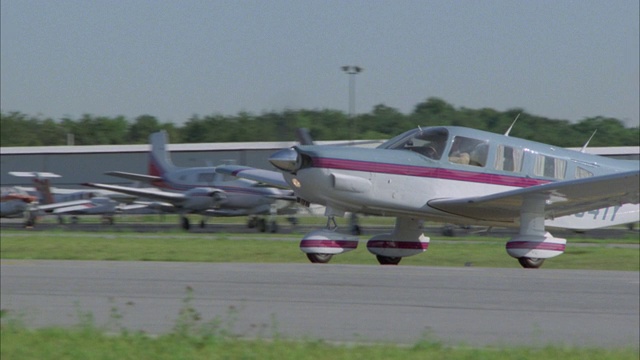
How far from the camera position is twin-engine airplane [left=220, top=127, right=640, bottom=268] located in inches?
542

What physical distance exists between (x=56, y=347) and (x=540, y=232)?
8694 mm

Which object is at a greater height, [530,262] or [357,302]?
[357,302]

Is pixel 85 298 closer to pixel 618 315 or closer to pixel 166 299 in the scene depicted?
pixel 166 299

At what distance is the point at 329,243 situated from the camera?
13.8m

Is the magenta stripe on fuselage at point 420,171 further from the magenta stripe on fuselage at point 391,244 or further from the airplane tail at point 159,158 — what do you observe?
the airplane tail at point 159,158

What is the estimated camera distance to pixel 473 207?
565 inches

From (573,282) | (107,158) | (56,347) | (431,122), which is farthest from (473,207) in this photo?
(431,122)

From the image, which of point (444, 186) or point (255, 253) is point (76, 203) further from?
point (444, 186)

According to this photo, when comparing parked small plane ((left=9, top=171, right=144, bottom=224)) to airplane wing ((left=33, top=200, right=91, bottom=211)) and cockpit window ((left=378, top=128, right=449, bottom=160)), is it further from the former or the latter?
cockpit window ((left=378, top=128, right=449, bottom=160))

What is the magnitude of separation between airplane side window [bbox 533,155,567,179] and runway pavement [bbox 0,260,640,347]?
13.6ft

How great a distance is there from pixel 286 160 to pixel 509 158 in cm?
365

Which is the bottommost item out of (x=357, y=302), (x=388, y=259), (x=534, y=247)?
(x=388, y=259)

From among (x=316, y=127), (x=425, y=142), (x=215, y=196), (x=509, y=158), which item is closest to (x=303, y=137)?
(x=425, y=142)

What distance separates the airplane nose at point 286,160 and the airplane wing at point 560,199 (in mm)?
2243
